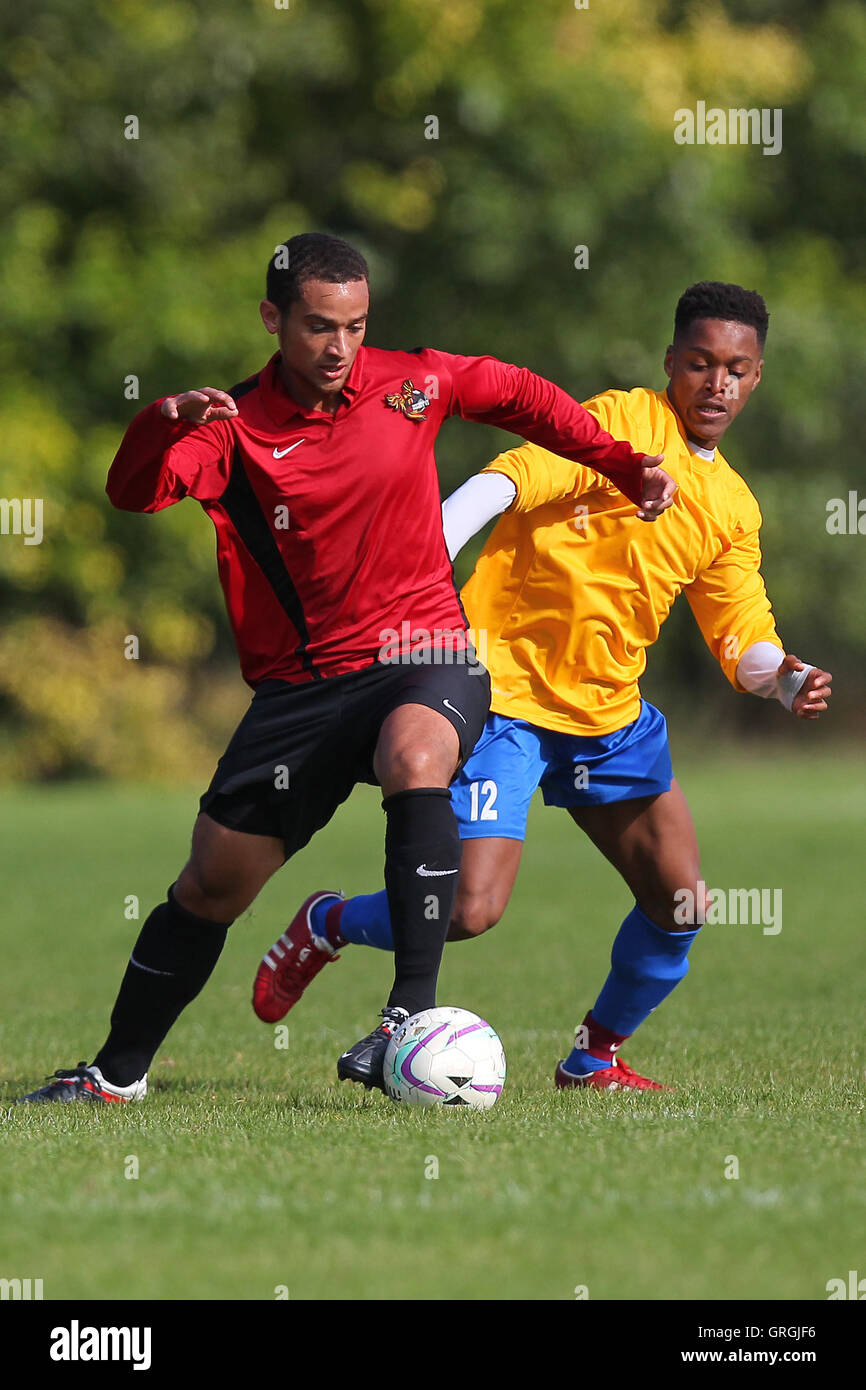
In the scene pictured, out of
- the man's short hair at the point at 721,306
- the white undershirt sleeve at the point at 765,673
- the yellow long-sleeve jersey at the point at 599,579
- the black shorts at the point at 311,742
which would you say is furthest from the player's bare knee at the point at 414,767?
the man's short hair at the point at 721,306

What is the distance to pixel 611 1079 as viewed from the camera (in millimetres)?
6102

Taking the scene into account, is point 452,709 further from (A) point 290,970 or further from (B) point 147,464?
(A) point 290,970

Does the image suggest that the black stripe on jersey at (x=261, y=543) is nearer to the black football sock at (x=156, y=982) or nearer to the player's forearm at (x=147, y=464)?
the player's forearm at (x=147, y=464)

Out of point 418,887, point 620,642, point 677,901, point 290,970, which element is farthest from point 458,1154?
point 290,970

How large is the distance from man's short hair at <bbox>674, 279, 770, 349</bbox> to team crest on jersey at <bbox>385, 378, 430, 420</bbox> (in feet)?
3.58

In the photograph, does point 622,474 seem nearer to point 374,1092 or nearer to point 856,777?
point 374,1092

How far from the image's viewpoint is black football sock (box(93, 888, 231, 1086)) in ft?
18.0

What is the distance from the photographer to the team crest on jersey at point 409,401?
17.7 ft

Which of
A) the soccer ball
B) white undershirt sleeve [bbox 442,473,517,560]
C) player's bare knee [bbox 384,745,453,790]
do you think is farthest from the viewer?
white undershirt sleeve [bbox 442,473,517,560]

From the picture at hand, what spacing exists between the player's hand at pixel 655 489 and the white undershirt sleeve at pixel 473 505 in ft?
1.54

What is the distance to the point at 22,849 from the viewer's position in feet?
54.6

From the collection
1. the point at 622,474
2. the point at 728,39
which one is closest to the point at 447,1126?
the point at 622,474

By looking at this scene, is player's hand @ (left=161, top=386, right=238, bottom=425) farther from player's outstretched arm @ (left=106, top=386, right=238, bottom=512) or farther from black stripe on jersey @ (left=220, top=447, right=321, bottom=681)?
black stripe on jersey @ (left=220, top=447, right=321, bottom=681)

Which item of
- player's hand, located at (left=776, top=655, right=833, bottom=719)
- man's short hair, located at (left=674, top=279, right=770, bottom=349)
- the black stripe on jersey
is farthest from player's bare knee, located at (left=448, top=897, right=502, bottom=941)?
man's short hair, located at (left=674, top=279, right=770, bottom=349)
